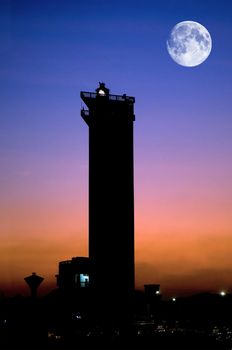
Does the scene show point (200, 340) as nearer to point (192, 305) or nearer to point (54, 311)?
point (54, 311)

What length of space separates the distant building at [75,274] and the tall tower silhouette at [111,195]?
2532 millimetres

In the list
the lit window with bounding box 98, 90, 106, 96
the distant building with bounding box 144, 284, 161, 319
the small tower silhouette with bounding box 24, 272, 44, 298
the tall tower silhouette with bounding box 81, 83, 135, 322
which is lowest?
the distant building with bounding box 144, 284, 161, 319

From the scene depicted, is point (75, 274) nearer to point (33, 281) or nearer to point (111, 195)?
point (111, 195)

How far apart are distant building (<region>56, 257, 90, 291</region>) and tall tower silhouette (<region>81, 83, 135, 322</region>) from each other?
8.31 feet

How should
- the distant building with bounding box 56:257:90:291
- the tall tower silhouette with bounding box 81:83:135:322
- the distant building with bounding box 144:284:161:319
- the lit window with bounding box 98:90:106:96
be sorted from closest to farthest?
the tall tower silhouette with bounding box 81:83:135:322 → the distant building with bounding box 56:257:90:291 → the lit window with bounding box 98:90:106:96 → the distant building with bounding box 144:284:161:319

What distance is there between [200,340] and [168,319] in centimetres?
5992

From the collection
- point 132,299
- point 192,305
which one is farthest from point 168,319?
point 132,299

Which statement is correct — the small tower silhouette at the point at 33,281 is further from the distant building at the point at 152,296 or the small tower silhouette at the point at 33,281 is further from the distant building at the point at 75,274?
the distant building at the point at 152,296

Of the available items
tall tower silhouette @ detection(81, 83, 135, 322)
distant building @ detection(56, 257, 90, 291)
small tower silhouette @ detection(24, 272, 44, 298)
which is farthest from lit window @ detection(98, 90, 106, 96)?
small tower silhouette @ detection(24, 272, 44, 298)

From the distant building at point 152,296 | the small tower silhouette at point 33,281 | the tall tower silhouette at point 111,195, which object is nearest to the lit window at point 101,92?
the tall tower silhouette at point 111,195

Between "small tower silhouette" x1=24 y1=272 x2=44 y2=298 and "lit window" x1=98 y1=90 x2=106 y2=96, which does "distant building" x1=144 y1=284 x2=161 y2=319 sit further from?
"small tower silhouette" x1=24 y1=272 x2=44 y2=298

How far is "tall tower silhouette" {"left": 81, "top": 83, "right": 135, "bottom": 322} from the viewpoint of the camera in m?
68.2

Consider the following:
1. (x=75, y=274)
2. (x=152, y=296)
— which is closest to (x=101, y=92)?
(x=75, y=274)

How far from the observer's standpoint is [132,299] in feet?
228
